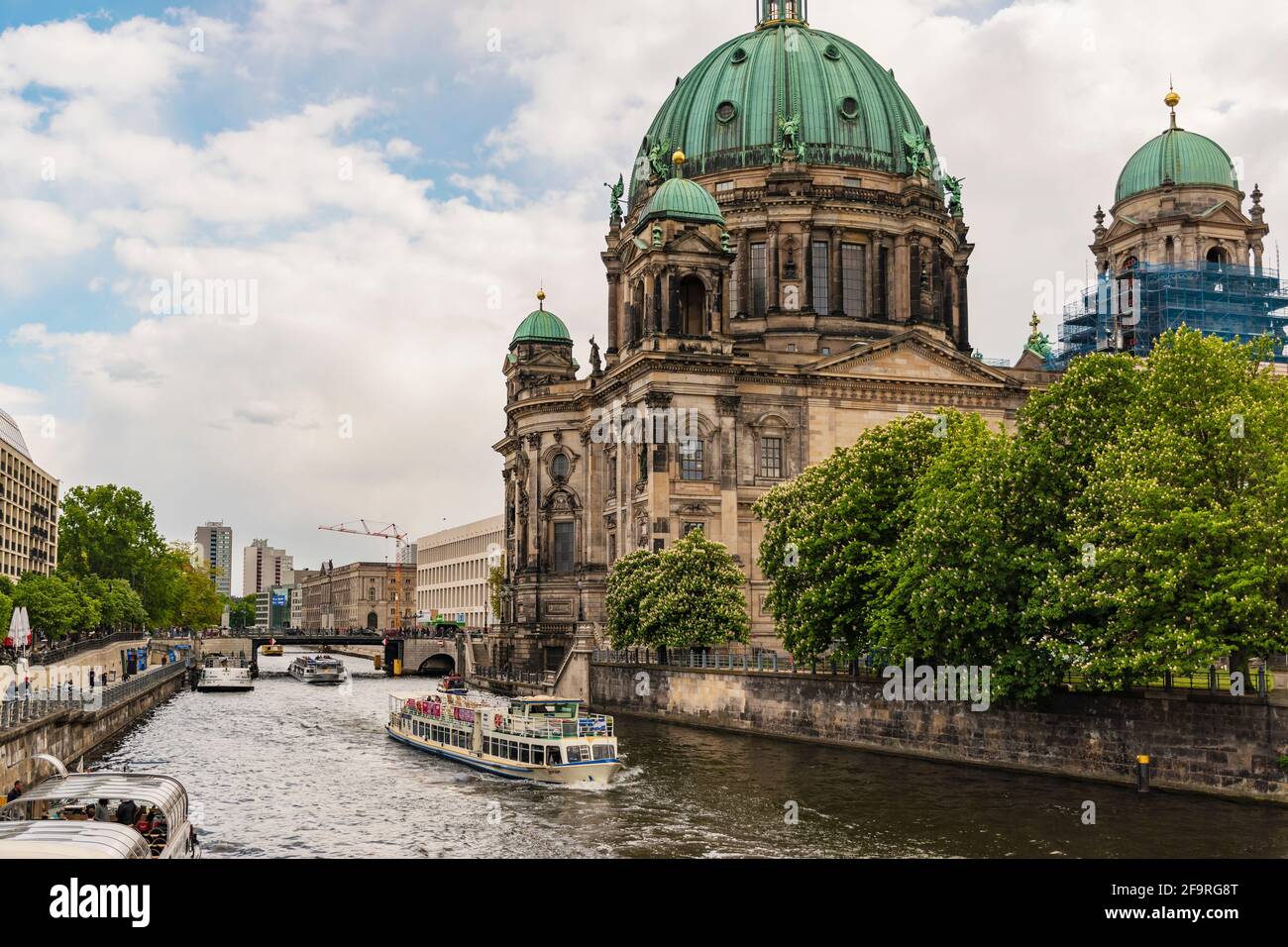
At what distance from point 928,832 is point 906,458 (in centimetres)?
2785

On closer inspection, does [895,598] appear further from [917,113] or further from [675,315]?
[917,113]

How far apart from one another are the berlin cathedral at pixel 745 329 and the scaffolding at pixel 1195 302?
3.75m

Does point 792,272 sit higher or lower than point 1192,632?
higher

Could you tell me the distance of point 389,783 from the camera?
180ft

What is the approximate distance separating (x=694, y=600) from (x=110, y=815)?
172 feet

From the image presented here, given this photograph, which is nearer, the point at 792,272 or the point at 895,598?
the point at 895,598

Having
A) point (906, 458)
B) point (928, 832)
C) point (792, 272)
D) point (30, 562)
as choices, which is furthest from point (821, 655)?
point (30, 562)

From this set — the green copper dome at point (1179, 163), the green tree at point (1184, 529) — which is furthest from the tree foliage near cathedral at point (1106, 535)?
the green copper dome at point (1179, 163)

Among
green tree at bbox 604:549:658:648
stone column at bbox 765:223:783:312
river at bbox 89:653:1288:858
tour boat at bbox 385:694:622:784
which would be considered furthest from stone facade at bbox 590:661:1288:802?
stone column at bbox 765:223:783:312

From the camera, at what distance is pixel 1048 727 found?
51.1m

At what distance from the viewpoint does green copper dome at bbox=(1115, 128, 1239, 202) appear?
11419 centimetres

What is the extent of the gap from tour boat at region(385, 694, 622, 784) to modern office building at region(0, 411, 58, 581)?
73144mm
